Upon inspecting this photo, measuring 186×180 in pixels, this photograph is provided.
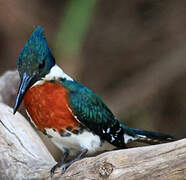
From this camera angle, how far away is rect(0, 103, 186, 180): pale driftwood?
2.01 m

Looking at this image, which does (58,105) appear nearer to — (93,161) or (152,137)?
(93,161)

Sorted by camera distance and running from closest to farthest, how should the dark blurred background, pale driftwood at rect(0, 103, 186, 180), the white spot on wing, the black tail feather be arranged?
1. pale driftwood at rect(0, 103, 186, 180)
2. the black tail feather
3. the white spot on wing
4. the dark blurred background

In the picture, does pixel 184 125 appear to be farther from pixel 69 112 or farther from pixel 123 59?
pixel 69 112

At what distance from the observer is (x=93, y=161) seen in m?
2.24

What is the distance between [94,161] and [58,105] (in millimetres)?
549

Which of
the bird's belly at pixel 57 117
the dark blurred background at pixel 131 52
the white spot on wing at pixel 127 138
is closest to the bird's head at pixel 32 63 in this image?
the bird's belly at pixel 57 117

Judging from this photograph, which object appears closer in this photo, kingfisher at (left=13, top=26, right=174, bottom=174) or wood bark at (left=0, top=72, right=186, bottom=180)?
wood bark at (left=0, top=72, right=186, bottom=180)

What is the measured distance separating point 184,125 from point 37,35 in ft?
11.1

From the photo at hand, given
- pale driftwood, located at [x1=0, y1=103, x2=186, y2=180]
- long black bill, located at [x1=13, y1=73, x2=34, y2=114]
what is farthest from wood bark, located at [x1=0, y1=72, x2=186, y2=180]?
long black bill, located at [x1=13, y1=73, x2=34, y2=114]

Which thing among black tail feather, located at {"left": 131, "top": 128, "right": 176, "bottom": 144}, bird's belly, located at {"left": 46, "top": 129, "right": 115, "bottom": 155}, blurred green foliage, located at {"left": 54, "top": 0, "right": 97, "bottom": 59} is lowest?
black tail feather, located at {"left": 131, "top": 128, "right": 176, "bottom": 144}

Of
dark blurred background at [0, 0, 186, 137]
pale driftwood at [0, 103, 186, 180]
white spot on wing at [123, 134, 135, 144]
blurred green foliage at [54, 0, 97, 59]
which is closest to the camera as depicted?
pale driftwood at [0, 103, 186, 180]

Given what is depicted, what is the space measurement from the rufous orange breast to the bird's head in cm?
10

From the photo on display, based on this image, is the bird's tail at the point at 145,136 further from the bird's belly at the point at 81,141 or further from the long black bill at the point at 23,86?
the long black bill at the point at 23,86

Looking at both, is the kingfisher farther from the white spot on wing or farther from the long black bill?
the white spot on wing
